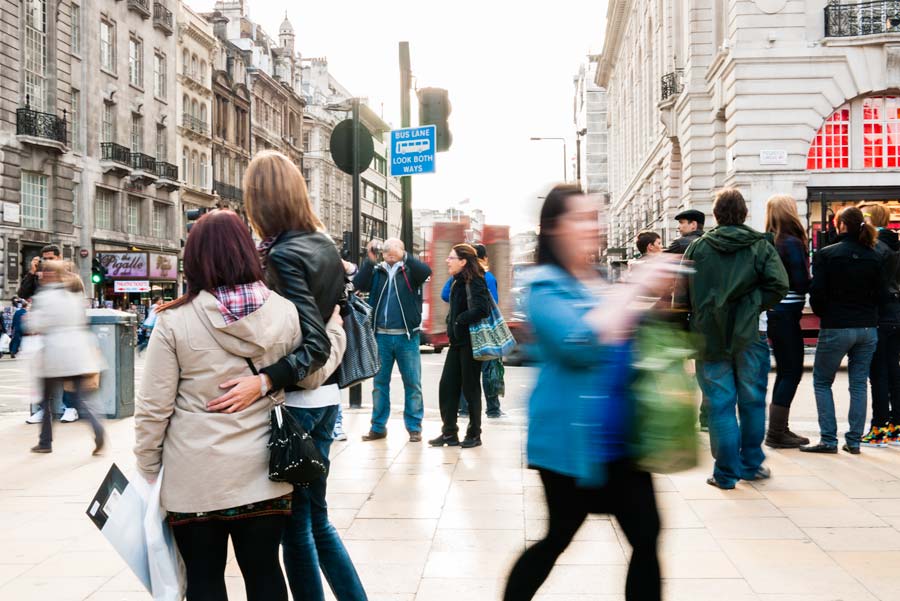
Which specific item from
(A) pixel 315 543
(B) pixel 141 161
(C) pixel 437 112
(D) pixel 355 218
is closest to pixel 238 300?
(A) pixel 315 543

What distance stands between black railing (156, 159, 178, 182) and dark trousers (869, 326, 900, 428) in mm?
42809

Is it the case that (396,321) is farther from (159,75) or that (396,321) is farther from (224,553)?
(159,75)

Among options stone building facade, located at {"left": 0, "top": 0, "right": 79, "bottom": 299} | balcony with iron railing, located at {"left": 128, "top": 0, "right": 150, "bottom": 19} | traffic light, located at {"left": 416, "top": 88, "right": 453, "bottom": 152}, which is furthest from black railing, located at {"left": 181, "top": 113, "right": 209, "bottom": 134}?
traffic light, located at {"left": 416, "top": 88, "right": 453, "bottom": 152}

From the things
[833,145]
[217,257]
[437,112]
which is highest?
[833,145]

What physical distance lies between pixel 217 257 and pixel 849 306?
5.93 metres

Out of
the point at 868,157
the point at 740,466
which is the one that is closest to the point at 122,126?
the point at 868,157

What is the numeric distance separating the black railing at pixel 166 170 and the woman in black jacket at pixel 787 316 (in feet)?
140

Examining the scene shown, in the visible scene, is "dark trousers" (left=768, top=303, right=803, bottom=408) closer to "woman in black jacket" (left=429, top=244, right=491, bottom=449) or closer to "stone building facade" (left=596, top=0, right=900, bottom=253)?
"woman in black jacket" (left=429, top=244, right=491, bottom=449)

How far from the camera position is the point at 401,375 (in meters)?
8.65

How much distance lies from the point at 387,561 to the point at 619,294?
2.48 m

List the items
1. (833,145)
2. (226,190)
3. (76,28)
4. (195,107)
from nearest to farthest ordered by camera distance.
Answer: (833,145) < (76,28) < (195,107) < (226,190)

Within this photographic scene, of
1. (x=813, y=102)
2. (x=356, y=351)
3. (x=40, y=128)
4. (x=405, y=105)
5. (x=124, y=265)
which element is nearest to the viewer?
(x=356, y=351)

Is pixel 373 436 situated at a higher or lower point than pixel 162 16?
lower

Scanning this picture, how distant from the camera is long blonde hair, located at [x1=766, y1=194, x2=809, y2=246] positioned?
716 centimetres
